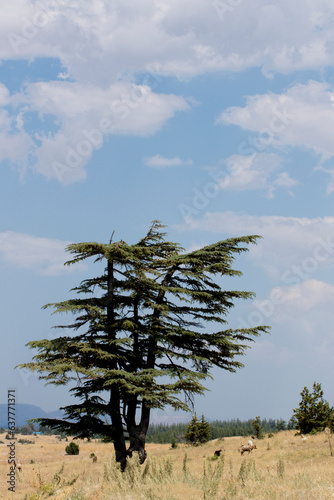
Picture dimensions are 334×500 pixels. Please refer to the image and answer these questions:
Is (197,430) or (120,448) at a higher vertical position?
(120,448)

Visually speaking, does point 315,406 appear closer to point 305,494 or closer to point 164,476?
point 164,476

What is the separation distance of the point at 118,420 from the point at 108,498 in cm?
762

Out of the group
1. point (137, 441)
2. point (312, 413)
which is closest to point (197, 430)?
point (312, 413)

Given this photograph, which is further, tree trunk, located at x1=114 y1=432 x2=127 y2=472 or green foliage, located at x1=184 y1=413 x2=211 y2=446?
green foliage, located at x1=184 y1=413 x2=211 y2=446

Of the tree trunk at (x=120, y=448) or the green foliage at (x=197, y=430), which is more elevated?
the tree trunk at (x=120, y=448)

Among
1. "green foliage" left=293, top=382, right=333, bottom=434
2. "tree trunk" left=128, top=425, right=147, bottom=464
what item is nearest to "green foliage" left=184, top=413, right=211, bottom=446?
"green foliage" left=293, top=382, right=333, bottom=434

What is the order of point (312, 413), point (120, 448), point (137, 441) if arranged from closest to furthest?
point (120, 448) → point (137, 441) → point (312, 413)

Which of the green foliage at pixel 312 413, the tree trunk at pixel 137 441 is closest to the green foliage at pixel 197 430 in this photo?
the green foliage at pixel 312 413

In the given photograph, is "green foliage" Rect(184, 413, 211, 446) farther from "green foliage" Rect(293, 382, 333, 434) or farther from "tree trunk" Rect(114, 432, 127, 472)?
"tree trunk" Rect(114, 432, 127, 472)

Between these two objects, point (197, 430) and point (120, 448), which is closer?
point (120, 448)

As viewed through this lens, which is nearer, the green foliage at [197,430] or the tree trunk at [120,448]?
the tree trunk at [120,448]

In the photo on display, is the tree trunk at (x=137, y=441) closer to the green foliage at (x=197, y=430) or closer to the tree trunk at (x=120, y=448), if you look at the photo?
the tree trunk at (x=120, y=448)

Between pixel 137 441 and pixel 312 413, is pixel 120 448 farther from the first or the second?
pixel 312 413

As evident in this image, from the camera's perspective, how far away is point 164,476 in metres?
12.3
